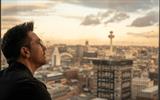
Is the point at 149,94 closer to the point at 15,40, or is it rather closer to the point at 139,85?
the point at 139,85

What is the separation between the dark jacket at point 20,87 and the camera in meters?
1.16

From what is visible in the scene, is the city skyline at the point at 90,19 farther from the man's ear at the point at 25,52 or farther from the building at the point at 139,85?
the man's ear at the point at 25,52

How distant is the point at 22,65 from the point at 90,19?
1.50 m

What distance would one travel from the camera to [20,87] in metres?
1.17

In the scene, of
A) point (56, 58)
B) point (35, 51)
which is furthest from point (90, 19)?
point (35, 51)

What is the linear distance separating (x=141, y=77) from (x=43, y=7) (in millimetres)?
1038

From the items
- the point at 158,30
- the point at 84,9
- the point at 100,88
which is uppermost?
the point at 84,9

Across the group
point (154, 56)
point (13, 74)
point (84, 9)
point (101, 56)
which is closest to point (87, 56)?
point (101, 56)

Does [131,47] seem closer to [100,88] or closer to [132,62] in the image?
[132,62]

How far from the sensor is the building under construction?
8.54 feet

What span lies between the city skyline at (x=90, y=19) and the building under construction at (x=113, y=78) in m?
0.17

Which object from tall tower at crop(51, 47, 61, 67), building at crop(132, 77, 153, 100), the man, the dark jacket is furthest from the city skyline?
the dark jacket

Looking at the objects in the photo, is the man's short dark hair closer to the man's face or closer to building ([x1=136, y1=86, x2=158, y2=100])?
the man's face

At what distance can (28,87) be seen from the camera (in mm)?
1161
